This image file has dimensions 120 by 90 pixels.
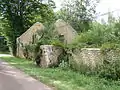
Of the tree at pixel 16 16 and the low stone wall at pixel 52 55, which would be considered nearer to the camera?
the low stone wall at pixel 52 55

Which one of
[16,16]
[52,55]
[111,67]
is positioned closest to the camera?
[111,67]

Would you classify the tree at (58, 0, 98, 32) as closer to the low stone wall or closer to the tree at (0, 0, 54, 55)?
the tree at (0, 0, 54, 55)

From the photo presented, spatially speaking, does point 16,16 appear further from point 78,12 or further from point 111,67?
point 111,67

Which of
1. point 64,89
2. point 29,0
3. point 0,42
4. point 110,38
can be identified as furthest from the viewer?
point 0,42

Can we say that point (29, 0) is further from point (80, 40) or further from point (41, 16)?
point (80, 40)

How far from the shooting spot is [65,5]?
53812mm

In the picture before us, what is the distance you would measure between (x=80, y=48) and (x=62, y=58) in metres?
3.73

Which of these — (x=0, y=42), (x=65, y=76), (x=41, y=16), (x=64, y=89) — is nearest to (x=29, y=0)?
(x=41, y=16)

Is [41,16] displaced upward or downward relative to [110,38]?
upward

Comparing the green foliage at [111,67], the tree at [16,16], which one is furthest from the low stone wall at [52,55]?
the tree at [16,16]

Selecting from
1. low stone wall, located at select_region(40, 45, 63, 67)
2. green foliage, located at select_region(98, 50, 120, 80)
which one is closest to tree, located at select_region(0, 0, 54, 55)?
low stone wall, located at select_region(40, 45, 63, 67)

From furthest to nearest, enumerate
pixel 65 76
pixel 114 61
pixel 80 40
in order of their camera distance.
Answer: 1. pixel 80 40
2. pixel 65 76
3. pixel 114 61

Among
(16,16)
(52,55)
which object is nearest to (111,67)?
(52,55)

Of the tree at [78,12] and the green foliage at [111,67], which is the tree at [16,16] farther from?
the green foliage at [111,67]
